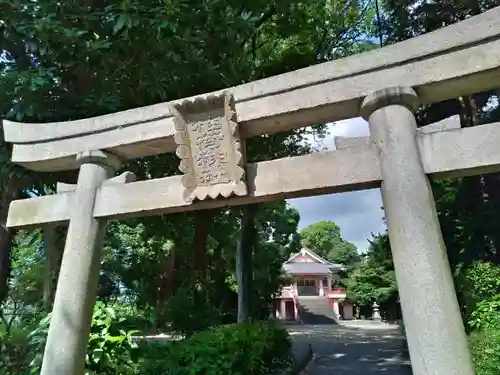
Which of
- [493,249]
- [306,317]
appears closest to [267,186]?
[493,249]

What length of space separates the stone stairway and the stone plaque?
30.3m

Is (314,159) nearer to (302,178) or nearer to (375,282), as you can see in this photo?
(302,178)

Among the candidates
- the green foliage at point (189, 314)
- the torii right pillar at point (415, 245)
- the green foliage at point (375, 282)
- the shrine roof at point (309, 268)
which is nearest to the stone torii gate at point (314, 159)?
the torii right pillar at point (415, 245)

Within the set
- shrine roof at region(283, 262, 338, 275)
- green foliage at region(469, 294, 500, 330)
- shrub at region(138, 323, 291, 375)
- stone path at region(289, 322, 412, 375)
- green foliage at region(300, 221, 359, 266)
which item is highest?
green foliage at region(300, 221, 359, 266)

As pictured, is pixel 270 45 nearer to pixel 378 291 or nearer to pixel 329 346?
pixel 329 346

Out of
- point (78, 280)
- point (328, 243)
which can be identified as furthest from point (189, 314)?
point (328, 243)

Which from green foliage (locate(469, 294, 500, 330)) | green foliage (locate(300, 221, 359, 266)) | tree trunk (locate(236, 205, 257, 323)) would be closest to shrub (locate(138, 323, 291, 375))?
tree trunk (locate(236, 205, 257, 323))

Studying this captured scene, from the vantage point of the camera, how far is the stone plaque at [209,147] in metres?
3.77

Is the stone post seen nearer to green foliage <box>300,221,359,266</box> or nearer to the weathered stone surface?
the weathered stone surface

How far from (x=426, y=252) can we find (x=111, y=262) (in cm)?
1675

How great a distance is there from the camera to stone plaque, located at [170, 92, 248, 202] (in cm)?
377

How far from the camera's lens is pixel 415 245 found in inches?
118

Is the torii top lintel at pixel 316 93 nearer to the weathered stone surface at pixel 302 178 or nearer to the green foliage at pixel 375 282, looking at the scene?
the weathered stone surface at pixel 302 178

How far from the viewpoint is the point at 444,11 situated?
1027 centimetres
